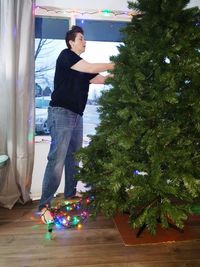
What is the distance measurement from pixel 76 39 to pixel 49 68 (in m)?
0.63

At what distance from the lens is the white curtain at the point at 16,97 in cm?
247

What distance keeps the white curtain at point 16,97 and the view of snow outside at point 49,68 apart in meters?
0.28

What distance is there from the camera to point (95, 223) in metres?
2.28

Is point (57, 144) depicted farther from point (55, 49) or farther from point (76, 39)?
point (55, 49)

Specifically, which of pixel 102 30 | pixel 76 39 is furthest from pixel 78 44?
pixel 102 30

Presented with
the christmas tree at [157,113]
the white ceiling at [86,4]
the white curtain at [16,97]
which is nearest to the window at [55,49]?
the white ceiling at [86,4]

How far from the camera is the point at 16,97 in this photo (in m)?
2.55

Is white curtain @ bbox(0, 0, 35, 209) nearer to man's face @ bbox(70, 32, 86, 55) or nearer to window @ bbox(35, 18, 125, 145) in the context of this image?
window @ bbox(35, 18, 125, 145)

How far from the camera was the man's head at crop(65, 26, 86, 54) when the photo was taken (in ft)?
7.80

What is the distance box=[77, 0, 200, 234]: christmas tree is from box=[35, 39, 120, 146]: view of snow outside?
40.4 inches

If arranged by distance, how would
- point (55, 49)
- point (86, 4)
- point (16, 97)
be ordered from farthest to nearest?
A: 1. point (55, 49)
2. point (86, 4)
3. point (16, 97)

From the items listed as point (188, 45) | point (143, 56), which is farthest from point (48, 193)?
point (188, 45)

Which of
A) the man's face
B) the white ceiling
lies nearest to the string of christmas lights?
the man's face

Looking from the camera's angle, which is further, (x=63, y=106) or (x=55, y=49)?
(x=55, y=49)
